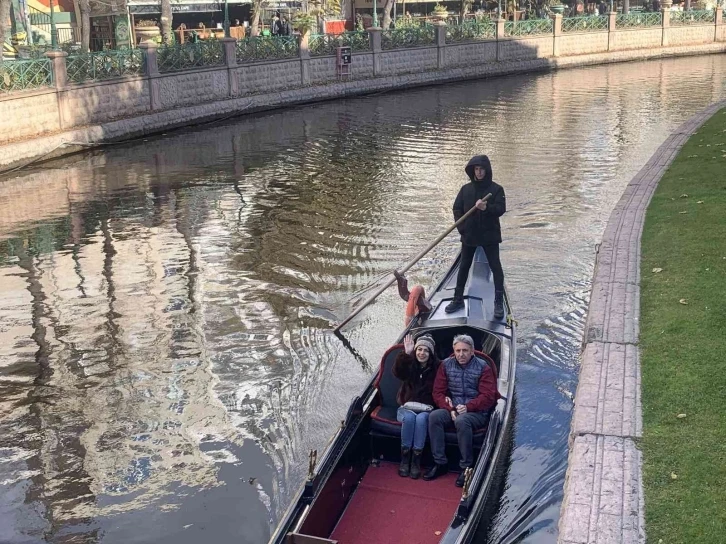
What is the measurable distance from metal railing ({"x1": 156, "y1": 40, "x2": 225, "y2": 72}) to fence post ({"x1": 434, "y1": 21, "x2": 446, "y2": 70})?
14377 mm

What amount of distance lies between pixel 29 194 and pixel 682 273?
53.9 ft

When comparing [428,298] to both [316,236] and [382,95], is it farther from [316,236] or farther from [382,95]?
[382,95]

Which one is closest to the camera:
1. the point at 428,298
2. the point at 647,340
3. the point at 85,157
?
the point at 647,340

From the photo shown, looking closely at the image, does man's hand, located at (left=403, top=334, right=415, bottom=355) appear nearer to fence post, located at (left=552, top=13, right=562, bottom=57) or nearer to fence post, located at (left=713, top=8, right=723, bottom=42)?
fence post, located at (left=552, top=13, right=562, bottom=57)

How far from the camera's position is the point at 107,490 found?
9.09m

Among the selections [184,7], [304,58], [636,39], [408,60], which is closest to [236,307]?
[304,58]

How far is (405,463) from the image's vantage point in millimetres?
8383

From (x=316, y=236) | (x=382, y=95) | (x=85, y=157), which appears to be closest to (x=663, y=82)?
(x=382, y=95)

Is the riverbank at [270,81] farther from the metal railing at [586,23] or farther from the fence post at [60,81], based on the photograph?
the metal railing at [586,23]

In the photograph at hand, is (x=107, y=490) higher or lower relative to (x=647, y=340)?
lower

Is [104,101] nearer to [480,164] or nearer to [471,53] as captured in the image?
[480,164]

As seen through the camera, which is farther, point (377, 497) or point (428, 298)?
point (428, 298)

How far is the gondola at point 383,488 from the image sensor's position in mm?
7180

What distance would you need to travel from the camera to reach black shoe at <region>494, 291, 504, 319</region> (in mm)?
11003
